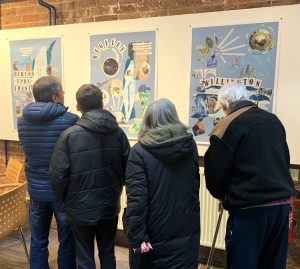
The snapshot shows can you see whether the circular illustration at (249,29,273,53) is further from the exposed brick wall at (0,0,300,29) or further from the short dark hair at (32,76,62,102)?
the short dark hair at (32,76,62,102)

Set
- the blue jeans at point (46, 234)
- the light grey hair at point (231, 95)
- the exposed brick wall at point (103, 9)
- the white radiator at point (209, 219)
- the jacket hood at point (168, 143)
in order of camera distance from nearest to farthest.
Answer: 1. the jacket hood at point (168, 143)
2. the light grey hair at point (231, 95)
3. the blue jeans at point (46, 234)
4. the exposed brick wall at point (103, 9)
5. the white radiator at point (209, 219)

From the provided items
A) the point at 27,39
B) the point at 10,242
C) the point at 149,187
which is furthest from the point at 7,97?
the point at 149,187

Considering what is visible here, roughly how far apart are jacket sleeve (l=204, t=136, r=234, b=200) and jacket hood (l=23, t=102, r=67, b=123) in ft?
3.15

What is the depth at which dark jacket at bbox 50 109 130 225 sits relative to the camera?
1.95 meters

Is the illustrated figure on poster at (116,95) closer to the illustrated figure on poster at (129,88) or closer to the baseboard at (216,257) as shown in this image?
the illustrated figure on poster at (129,88)

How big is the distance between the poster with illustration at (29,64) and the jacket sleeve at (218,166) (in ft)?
6.09

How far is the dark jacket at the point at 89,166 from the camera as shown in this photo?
1.95 metres

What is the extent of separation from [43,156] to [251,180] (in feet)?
4.21

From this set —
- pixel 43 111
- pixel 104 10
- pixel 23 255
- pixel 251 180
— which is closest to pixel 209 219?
pixel 251 180

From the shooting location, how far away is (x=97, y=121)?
6.40 feet

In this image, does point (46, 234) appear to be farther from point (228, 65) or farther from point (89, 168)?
point (228, 65)

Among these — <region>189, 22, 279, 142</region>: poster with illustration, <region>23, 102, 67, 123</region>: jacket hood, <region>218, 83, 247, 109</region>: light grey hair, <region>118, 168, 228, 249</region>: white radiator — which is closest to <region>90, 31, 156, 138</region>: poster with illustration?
<region>189, 22, 279, 142</region>: poster with illustration

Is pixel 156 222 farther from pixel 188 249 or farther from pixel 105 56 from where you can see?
pixel 105 56

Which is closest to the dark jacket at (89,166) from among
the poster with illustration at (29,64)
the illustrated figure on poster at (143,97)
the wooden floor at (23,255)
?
the illustrated figure on poster at (143,97)
